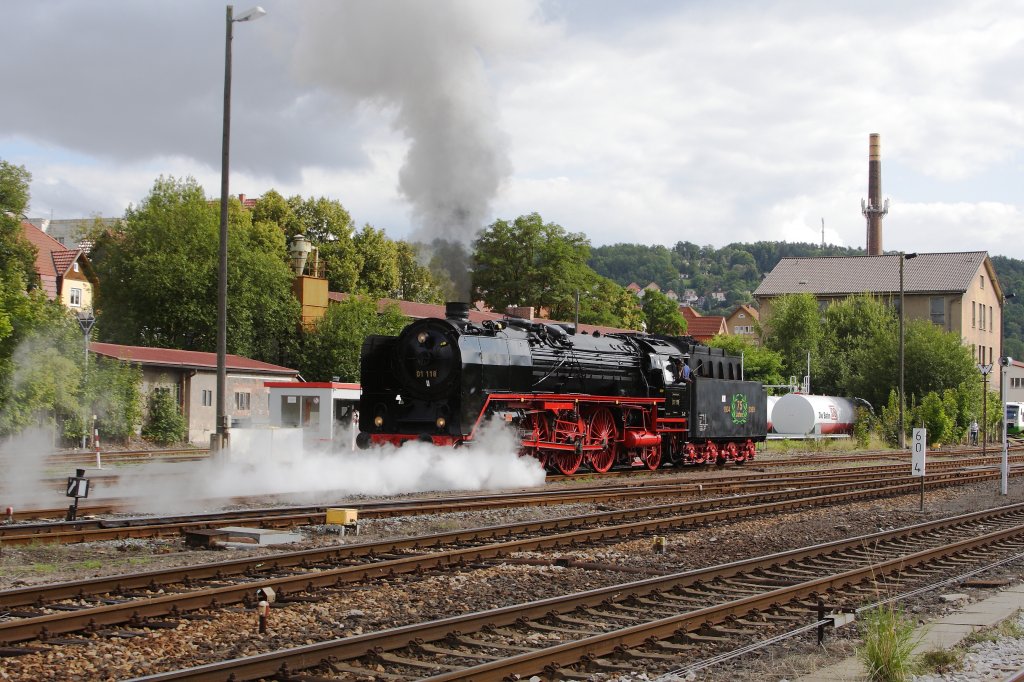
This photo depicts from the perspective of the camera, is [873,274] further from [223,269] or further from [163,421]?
[223,269]

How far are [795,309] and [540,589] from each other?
65.3 m

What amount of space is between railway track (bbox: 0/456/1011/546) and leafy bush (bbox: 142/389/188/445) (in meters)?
21.4

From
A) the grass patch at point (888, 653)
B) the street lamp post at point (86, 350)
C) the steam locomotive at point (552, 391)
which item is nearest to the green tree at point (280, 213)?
the street lamp post at point (86, 350)

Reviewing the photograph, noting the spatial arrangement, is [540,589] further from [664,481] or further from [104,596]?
[664,481]

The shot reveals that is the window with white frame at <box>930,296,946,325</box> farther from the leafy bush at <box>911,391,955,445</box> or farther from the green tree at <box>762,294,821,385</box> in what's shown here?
the leafy bush at <box>911,391,955,445</box>

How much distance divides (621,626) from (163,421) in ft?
105

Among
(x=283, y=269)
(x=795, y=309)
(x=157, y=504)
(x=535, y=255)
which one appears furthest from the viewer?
(x=535, y=255)

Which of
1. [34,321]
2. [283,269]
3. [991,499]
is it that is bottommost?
[991,499]

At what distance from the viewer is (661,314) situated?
323 ft

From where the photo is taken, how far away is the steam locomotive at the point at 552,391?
67.9ft

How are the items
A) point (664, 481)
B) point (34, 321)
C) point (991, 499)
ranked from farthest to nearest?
point (34, 321) → point (664, 481) → point (991, 499)

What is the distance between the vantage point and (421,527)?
14.4 m

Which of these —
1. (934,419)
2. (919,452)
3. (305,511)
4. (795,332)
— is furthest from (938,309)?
(305,511)

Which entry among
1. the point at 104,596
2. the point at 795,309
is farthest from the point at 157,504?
the point at 795,309
